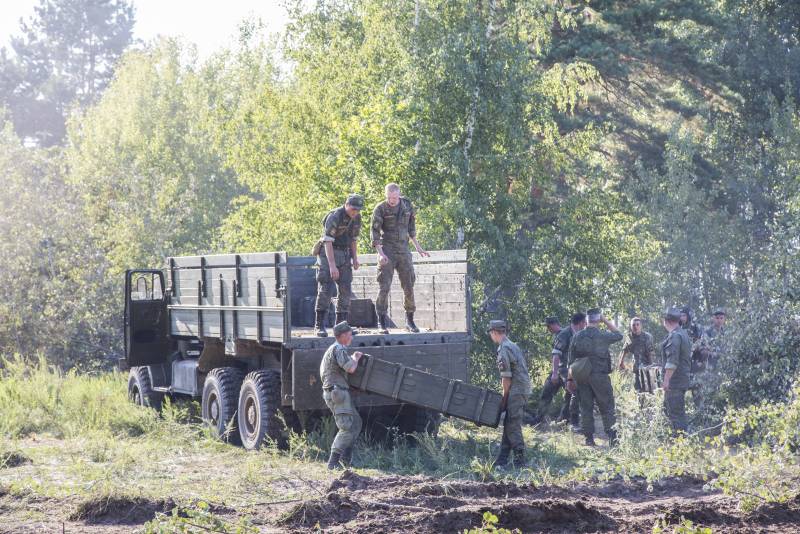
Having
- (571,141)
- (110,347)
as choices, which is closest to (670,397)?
(571,141)

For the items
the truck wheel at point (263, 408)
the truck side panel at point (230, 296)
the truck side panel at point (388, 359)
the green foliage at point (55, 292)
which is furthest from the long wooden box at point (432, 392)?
the green foliage at point (55, 292)

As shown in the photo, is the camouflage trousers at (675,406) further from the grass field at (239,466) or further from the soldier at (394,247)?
the soldier at (394,247)

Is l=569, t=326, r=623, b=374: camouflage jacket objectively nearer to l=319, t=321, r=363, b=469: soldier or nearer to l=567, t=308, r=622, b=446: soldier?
l=567, t=308, r=622, b=446: soldier

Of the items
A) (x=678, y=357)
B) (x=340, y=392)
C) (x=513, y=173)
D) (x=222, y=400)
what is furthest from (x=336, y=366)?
(x=513, y=173)

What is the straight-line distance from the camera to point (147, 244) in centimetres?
2489

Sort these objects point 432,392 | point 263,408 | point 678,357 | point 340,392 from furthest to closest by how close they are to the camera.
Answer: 1. point 678,357
2. point 263,408
3. point 432,392
4. point 340,392

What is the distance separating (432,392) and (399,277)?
1954 millimetres

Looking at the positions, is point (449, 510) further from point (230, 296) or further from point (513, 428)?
point (230, 296)

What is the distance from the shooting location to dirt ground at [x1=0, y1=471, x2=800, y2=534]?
7.42 metres

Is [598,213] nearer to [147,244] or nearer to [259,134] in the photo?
[259,134]

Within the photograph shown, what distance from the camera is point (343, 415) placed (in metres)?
10.3

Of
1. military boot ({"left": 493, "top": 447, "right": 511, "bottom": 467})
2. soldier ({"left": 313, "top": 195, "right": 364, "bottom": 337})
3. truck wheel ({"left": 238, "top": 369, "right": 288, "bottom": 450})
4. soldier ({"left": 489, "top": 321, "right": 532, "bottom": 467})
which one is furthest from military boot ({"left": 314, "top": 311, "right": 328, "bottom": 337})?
military boot ({"left": 493, "top": 447, "right": 511, "bottom": 467})

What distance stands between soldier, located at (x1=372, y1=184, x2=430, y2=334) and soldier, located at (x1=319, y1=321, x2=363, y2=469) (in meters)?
1.56

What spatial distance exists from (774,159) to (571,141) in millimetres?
10077
